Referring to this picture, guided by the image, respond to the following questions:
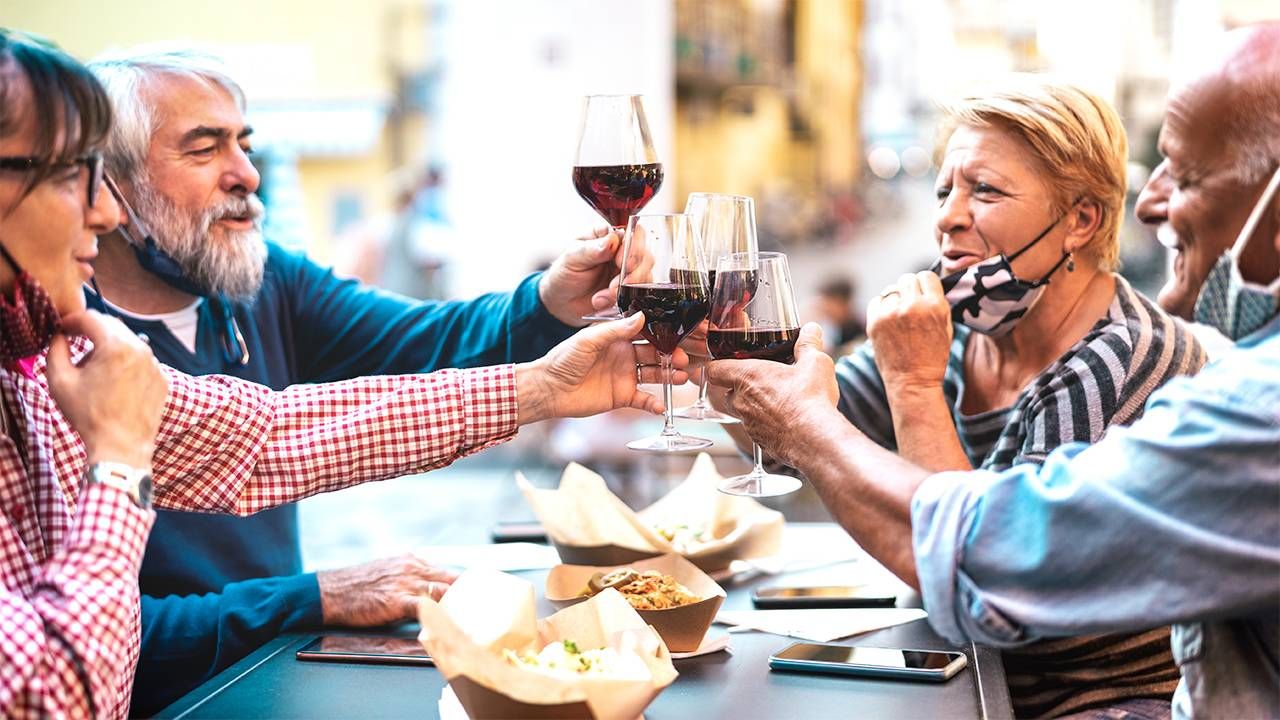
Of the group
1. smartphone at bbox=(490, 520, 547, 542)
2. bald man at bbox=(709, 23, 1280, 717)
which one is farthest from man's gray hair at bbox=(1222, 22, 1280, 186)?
smartphone at bbox=(490, 520, 547, 542)

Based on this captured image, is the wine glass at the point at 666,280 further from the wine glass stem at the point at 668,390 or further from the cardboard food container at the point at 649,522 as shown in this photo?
the cardboard food container at the point at 649,522

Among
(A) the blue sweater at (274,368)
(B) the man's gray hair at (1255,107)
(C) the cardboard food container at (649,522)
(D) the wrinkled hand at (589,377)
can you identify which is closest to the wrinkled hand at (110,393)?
(A) the blue sweater at (274,368)

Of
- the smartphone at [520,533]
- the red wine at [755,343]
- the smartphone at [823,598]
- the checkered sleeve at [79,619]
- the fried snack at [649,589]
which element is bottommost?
the smartphone at [520,533]

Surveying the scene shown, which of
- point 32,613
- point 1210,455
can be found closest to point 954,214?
point 1210,455

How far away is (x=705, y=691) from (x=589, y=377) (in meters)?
0.67

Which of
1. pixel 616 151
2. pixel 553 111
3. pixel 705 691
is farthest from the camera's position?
pixel 553 111

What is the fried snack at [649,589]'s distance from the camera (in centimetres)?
196

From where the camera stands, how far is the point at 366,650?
1987mm

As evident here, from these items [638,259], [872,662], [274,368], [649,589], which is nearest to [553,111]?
[274,368]

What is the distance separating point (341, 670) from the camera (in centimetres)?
192

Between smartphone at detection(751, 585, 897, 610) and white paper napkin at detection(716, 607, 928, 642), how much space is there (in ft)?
0.09

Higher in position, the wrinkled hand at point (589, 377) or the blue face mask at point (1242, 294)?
the blue face mask at point (1242, 294)

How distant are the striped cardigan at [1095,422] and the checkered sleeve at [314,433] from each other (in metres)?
0.93

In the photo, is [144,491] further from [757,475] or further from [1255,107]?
[1255,107]
